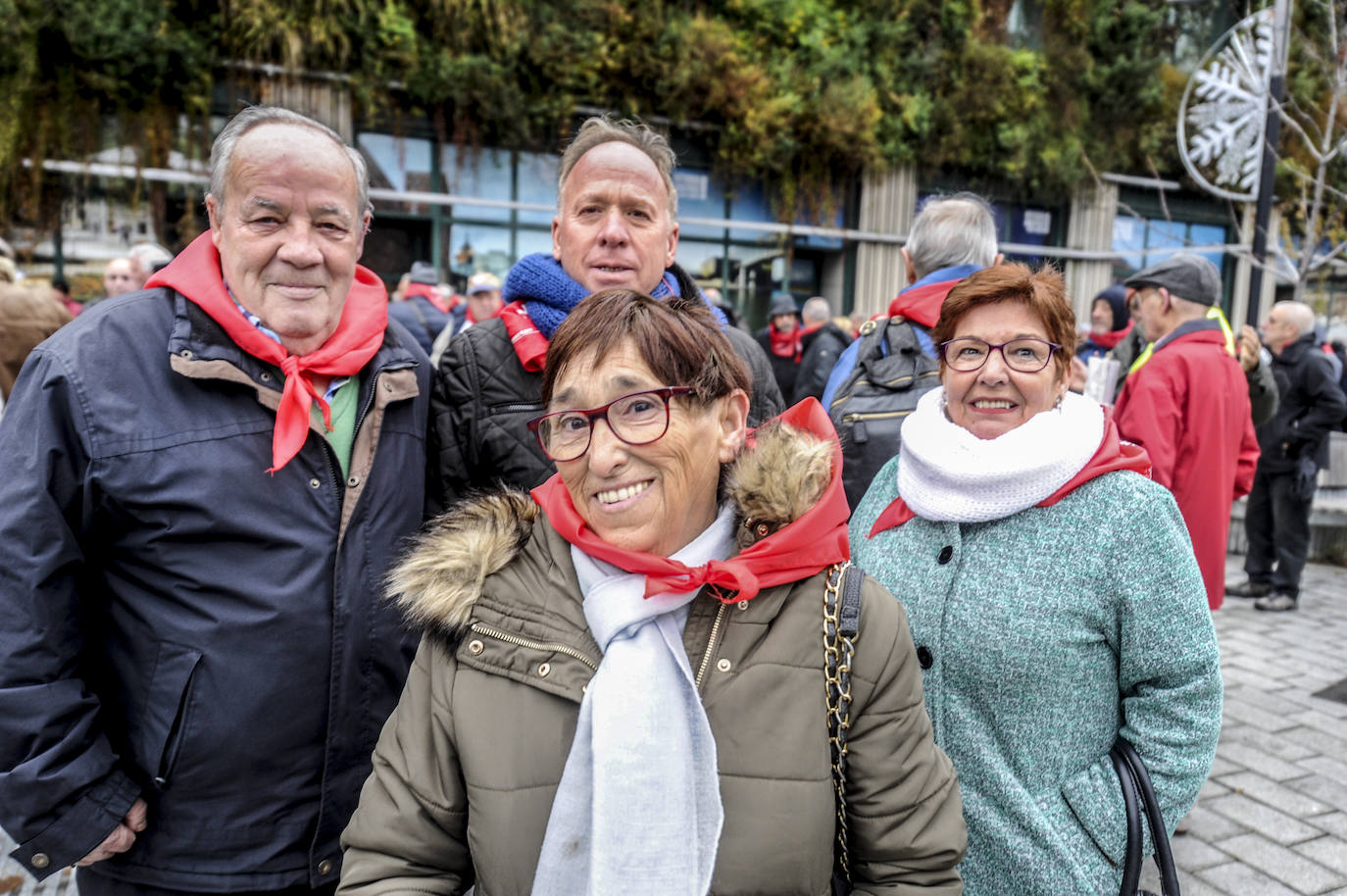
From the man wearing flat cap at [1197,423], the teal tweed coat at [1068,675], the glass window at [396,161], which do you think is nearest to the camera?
the teal tweed coat at [1068,675]

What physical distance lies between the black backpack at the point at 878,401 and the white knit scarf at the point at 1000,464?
72 cm

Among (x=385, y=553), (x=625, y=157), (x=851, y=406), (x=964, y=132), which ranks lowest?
(x=385, y=553)

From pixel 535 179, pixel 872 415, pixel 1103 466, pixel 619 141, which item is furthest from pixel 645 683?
pixel 535 179

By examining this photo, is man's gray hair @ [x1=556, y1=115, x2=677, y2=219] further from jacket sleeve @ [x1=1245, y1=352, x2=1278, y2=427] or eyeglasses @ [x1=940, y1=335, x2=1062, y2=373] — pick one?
jacket sleeve @ [x1=1245, y1=352, x2=1278, y2=427]

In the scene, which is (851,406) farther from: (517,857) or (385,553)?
(517,857)

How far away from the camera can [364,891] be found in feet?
4.84

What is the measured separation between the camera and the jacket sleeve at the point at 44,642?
1745 millimetres

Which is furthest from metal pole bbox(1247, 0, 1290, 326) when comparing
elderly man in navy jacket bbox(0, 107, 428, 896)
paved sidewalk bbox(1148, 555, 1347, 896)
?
elderly man in navy jacket bbox(0, 107, 428, 896)

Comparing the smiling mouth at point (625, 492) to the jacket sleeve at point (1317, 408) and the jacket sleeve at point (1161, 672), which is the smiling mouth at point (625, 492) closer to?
the jacket sleeve at point (1161, 672)

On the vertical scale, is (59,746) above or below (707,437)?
below

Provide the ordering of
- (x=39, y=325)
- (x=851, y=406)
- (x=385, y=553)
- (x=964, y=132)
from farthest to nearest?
(x=964, y=132) < (x=39, y=325) < (x=851, y=406) < (x=385, y=553)

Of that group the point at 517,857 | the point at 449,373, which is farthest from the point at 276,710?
the point at 449,373

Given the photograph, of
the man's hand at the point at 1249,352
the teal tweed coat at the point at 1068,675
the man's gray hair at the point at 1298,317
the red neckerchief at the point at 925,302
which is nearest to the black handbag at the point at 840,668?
the teal tweed coat at the point at 1068,675

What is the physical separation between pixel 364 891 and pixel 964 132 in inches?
636
